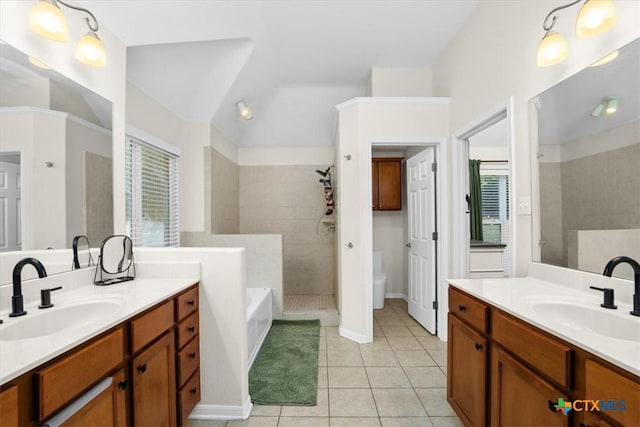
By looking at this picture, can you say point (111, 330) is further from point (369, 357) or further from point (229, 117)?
point (229, 117)

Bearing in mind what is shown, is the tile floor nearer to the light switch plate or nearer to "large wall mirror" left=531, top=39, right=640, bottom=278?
"large wall mirror" left=531, top=39, right=640, bottom=278

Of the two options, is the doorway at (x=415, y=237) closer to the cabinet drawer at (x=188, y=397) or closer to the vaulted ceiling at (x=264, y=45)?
the vaulted ceiling at (x=264, y=45)

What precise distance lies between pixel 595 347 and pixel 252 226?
13.3ft

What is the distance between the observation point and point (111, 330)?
42.3 inches

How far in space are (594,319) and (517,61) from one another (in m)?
1.59

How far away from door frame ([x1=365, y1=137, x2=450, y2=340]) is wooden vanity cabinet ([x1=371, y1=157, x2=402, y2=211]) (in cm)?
117

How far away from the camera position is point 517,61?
1.87m

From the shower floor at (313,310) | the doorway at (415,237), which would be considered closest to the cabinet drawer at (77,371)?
the shower floor at (313,310)

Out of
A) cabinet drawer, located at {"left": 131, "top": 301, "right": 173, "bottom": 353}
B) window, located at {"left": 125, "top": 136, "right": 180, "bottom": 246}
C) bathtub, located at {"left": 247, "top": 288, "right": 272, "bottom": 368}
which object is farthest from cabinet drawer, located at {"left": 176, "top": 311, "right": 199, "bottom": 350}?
window, located at {"left": 125, "top": 136, "right": 180, "bottom": 246}

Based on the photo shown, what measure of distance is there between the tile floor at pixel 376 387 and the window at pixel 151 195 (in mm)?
1739

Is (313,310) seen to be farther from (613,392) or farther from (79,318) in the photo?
(613,392)

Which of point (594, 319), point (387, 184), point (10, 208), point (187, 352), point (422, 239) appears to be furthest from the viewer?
point (387, 184)

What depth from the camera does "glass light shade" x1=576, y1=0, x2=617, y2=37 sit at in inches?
47.2

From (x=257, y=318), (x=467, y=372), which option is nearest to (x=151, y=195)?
(x=257, y=318)
